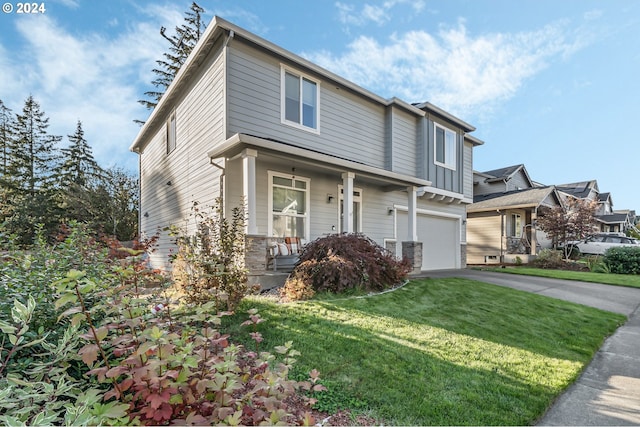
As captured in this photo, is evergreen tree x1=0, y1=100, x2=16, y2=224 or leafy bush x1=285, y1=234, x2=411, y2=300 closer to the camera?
leafy bush x1=285, y1=234, x2=411, y2=300

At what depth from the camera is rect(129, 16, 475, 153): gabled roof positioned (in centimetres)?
718

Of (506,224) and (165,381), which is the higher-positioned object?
(506,224)

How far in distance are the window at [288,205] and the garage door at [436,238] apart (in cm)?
427

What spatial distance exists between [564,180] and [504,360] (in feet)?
126

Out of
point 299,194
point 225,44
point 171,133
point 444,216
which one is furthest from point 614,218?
point 171,133

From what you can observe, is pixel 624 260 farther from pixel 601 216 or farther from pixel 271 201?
pixel 601 216

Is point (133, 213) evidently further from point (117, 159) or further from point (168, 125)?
point (168, 125)

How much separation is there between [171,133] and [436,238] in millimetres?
10953

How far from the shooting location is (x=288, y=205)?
8.41 meters

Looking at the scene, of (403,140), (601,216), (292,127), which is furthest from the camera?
(601,216)

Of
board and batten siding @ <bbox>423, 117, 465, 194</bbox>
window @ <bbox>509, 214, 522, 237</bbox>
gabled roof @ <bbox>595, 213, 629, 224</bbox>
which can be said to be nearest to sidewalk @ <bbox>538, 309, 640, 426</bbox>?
board and batten siding @ <bbox>423, 117, 465, 194</bbox>

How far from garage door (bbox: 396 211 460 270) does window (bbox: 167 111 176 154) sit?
8405 millimetres

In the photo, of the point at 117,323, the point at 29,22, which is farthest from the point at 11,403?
the point at 29,22

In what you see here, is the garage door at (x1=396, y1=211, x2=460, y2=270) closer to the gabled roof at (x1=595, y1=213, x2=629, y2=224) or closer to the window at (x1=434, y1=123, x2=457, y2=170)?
the window at (x1=434, y1=123, x2=457, y2=170)
